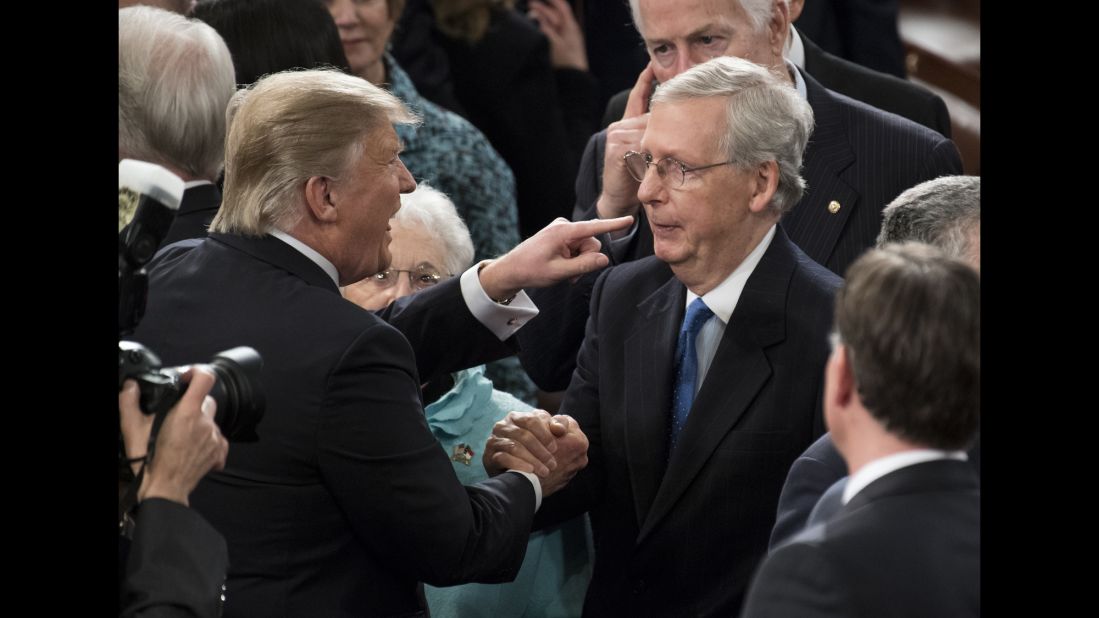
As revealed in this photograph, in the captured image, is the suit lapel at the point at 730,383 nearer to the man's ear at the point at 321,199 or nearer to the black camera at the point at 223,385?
the man's ear at the point at 321,199

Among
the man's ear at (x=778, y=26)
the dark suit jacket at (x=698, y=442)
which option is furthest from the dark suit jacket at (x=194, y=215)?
the man's ear at (x=778, y=26)

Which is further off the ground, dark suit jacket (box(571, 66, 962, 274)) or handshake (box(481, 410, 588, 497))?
dark suit jacket (box(571, 66, 962, 274))

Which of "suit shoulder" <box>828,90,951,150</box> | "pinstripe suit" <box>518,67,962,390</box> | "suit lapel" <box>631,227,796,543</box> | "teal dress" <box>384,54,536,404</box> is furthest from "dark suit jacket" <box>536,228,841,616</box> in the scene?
"teal dress" <box>384,54,536,404</box>

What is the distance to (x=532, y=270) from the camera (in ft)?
9.45

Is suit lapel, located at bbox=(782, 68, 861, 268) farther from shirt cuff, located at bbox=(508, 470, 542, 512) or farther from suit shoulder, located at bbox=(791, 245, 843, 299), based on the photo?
shirt cuff, located at bbox=(508, 470, 542, 512)

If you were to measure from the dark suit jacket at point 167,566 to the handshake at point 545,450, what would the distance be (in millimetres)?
794

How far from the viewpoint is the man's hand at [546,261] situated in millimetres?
2873

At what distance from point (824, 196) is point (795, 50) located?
0.66 m

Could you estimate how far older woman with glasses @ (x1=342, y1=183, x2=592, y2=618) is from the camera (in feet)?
9.87

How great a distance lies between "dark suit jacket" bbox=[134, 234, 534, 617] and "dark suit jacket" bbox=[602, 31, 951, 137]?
1.76m

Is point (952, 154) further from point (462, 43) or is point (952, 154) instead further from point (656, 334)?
point (462, 43)

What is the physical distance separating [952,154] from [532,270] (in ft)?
3.17

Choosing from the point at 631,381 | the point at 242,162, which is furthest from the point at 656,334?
the point at 242,162
